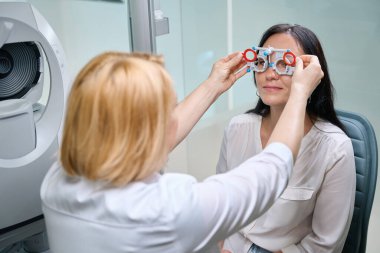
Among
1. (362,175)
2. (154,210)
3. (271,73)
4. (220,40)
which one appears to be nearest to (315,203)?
(362,175)

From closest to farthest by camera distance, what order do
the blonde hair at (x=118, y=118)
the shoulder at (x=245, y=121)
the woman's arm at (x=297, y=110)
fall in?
1. the blonde hair at (x=118, y=118)
2. the woman's arm at (x=297, y=110)
3. the shoulder at (x=245, y=121)

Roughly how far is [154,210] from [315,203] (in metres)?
0.72

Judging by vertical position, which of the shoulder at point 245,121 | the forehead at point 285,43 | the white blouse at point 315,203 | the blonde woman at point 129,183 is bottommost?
the white blouse at point 315,203

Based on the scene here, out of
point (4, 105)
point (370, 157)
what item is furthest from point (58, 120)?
point (370, 157)

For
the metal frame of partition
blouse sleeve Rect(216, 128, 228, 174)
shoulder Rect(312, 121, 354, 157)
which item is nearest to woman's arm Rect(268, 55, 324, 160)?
shoulder Rect(312, 121, 354, 157)

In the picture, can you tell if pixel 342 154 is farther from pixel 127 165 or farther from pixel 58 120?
pixel 58 120

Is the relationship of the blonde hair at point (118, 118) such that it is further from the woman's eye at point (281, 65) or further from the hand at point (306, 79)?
the woman's eye at point (281, 65)

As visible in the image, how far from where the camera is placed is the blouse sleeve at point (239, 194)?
2.69 ft

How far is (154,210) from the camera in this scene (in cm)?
78

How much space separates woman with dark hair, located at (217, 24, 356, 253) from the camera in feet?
4.11

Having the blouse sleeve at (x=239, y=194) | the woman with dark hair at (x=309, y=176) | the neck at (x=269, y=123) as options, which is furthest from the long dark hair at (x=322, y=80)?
the blouse sleeve at (x=239, y=194)

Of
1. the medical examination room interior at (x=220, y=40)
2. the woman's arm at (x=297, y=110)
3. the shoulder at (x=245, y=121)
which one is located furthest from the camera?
the medical examination room interior at (x=220, y=40)

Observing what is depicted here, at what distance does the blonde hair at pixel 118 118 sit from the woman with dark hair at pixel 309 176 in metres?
0.60

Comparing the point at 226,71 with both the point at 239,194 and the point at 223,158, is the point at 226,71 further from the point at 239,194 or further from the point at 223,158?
the point at 239,194
